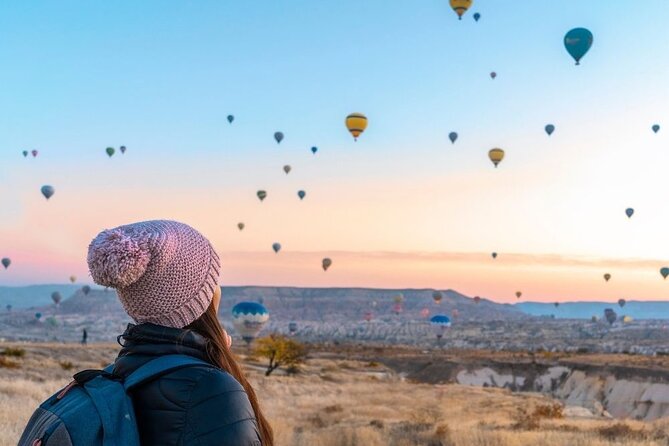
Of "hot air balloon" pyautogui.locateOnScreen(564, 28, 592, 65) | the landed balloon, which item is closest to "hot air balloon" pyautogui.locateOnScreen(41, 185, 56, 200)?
"hot air balloon" pyautogui.locateOnScreen(564, 28, 592, 65)

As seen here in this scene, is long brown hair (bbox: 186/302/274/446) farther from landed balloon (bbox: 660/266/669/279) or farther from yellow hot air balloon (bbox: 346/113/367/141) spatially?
landed balloon (bbox: 660/266/669/279)

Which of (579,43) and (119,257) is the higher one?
(579,43)

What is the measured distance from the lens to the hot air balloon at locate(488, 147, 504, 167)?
183 ft

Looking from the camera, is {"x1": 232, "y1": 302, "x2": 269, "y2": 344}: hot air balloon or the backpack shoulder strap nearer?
the backpack shoulder strap

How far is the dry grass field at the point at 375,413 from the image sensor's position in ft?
54.1

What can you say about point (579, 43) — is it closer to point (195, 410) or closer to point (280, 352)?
point (280, 352)

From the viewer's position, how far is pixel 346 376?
52344 mm

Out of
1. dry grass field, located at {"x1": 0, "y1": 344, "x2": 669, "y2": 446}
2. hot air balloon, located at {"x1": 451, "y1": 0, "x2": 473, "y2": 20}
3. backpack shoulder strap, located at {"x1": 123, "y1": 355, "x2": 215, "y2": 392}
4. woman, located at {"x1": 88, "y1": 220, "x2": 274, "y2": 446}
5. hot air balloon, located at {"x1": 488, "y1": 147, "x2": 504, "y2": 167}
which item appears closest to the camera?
backpack shoulder strap, located at {"x1": 123, "y1": 355, "x2": 215, "y2": 392}

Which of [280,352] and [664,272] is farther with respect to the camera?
[664,272]

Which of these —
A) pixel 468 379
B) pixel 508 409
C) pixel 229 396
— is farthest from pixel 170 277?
pixel 468 379

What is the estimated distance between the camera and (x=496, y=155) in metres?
56.0

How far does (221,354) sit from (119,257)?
425mm

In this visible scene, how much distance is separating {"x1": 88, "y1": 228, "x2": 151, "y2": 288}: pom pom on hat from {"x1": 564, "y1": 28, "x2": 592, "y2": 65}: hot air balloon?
4059 cm

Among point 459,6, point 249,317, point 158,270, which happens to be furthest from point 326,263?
point 158,270
